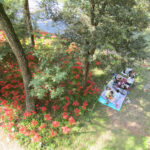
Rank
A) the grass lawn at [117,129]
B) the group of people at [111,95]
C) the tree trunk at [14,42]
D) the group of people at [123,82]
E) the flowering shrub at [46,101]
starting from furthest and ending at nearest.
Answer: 1. the group of people at [123,82]
2. the group of people at [111,95]
3. the grass lawn at [117,129]
4. the flowering shrub at [46,101]
5. the tree trunk at [14,42]

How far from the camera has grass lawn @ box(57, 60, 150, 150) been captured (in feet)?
10.6

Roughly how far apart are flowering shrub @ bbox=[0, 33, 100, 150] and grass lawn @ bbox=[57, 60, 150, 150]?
40 centimetres

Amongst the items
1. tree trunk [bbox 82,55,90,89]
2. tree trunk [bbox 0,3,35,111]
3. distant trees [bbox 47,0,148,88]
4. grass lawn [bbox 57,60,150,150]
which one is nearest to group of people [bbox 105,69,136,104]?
grass lawn [bbox 57,60,150,150]

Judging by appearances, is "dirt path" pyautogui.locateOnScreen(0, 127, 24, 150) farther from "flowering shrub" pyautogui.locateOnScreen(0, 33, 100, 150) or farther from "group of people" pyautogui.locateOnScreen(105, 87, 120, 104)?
"group of people" pyautogui.locateOnScreen(105, 87, 120, 104)

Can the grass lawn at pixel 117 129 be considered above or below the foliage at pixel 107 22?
below

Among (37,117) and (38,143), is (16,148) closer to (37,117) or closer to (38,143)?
(38,143)

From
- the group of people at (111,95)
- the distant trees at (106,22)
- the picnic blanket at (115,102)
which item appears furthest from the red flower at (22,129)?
the group of people at (111,95)

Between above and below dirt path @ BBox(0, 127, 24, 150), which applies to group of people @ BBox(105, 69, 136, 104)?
above

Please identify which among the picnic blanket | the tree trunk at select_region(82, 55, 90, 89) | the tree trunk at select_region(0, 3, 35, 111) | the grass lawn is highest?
the tree trunk at select_region(0, 3, 35, 111)

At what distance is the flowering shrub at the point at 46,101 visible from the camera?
2617mm

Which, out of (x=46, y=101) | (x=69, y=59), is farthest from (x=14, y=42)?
(x=46, y=101)

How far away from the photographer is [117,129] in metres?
3.62

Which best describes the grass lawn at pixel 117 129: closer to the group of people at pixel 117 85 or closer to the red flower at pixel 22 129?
the group of people at pixel 117 85

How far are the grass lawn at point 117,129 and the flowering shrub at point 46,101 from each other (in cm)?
40
